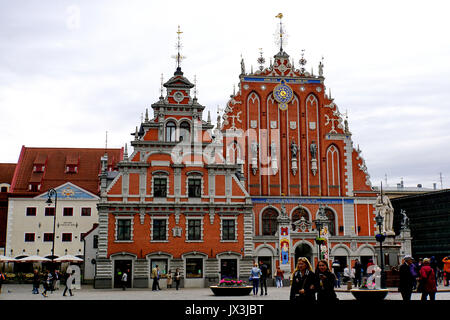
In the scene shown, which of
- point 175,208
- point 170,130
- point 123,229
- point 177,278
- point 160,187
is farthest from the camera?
point 170,130

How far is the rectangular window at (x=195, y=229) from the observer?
36.9m

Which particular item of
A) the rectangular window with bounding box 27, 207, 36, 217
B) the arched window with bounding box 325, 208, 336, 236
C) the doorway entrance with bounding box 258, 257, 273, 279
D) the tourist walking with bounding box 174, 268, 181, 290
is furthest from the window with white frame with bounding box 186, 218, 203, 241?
the rectangular window with bounding box 27, 207, 36, 217

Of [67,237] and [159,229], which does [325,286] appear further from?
[67,237]

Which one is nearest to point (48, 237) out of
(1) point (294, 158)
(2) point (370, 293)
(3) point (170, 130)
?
(3) point (170, 130)

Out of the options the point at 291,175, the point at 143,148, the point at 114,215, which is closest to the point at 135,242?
the point at 114,215

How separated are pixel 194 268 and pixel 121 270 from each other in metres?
5.02

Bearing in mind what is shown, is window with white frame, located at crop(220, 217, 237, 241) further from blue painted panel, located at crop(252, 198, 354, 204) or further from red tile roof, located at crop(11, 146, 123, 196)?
red tile roof, located at crop(11, 146, 123, 196)

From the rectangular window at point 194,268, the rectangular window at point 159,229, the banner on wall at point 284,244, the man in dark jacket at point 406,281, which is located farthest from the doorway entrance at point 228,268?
the man in dark jacket at point 406,281

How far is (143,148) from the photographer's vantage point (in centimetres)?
3722

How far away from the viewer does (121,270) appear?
1411 inches

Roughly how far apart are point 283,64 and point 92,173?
969 inches

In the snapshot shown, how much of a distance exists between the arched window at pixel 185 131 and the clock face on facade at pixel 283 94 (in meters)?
10.2

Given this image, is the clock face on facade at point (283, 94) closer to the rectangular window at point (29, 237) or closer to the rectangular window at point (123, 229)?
the rectangular window at point (123, 229)

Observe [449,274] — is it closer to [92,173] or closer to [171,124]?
[171,124]
